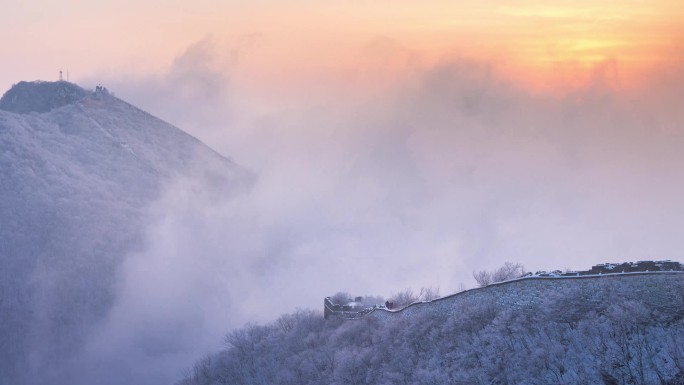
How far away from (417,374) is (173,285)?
11920 centimetres

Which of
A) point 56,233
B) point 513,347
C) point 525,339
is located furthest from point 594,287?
point 56,233

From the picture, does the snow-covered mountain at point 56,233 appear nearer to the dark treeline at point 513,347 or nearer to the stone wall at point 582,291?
the dark treeline at point 513,347

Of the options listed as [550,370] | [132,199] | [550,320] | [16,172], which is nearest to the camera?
[550,370]

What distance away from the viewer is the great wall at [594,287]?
34.8 meters

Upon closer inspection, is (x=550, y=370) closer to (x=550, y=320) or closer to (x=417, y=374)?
(x=550, y=320)

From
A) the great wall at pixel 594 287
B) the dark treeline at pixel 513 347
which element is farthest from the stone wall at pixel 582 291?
the dark treeline at pixel 513 347

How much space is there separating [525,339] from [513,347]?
0.62 m

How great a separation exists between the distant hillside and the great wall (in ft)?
0.16

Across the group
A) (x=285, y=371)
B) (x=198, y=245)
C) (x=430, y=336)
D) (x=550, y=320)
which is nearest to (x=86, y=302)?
(x=198, y=245)

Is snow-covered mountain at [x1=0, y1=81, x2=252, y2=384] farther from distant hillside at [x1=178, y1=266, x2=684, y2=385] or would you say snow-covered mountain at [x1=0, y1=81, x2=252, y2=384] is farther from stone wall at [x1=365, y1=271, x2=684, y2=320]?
stone wall at [x1=365, y1=271, x2=684, y2=320]

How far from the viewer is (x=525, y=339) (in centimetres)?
3794

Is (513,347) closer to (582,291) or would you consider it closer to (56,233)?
(582,291)

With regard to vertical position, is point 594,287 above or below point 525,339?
above

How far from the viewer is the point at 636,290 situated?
3572 cm
